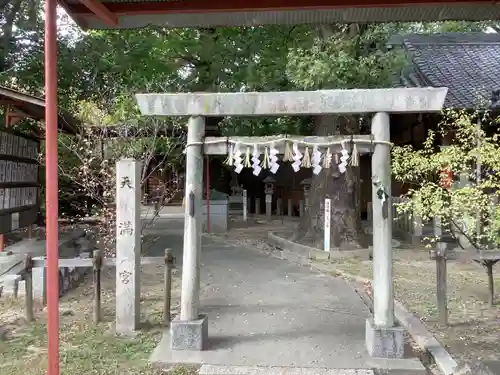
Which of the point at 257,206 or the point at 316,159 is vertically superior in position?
the point at 316,159

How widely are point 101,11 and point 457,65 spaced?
1432 cm

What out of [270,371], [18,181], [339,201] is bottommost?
[270,371]

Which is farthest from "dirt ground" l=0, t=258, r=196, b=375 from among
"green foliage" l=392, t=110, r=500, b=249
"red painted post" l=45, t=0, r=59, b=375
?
"green foliage" l=392, t=110, r=500, b=249

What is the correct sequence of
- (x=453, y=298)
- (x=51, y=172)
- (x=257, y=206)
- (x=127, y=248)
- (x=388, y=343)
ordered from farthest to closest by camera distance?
(x=257, y=206) < (x=453, y=298) < (x=127, y=248) < (x=388, y=343) < (x=51, y=172)

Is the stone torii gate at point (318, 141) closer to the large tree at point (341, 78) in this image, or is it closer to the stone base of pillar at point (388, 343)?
the stone base of pillar at point (388, 343)

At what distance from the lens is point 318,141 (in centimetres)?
562

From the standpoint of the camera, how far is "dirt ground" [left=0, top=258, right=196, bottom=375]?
17.1ft

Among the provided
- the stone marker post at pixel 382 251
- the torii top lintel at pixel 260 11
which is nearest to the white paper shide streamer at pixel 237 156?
the torii top lintel at pixel 260 11

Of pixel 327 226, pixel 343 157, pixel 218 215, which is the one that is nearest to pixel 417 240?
pixel 327 226

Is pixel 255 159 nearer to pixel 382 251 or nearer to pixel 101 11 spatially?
pixel 382 251

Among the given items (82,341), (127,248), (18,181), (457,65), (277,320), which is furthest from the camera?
(457,65)

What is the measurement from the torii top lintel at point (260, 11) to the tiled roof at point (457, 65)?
8048 mm

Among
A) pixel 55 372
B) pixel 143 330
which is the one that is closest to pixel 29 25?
pixel 143 330

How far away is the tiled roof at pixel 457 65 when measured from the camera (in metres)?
13.5
